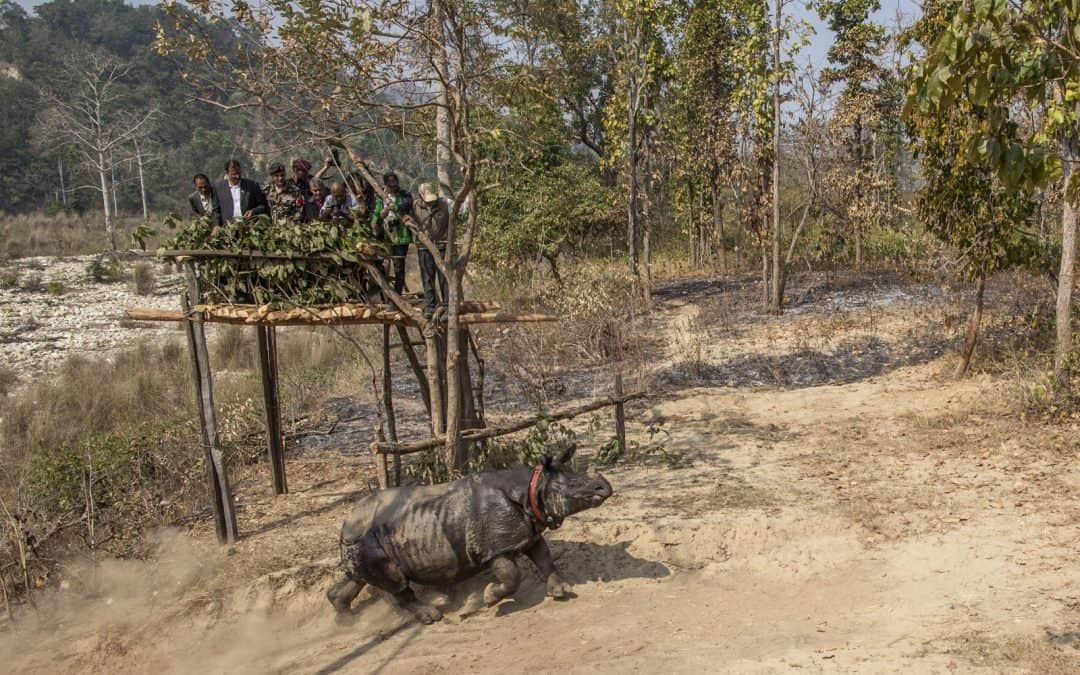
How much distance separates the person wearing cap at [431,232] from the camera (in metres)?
8.77

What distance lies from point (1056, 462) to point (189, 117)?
2086 inches

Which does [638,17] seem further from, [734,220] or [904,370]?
[734,220]

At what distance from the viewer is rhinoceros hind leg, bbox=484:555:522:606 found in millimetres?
7051

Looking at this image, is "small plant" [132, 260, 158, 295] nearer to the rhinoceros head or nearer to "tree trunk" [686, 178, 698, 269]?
"tree trunk" [686, 178, 698, 269]

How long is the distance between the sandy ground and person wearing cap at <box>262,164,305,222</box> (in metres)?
3.48

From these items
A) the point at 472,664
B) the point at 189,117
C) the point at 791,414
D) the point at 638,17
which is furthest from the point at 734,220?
the point at 189,117

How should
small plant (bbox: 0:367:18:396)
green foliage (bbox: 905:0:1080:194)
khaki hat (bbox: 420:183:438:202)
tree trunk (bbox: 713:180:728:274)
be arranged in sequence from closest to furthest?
1. green foliage (bbox: 905:0:1080:194)
2. khaki hat (bbox: 420:183:438:202)
3. small plant (bbox: 0:367:18:396)
4. tree trunk (bbox: 713:180:728:274)

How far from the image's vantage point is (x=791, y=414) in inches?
487

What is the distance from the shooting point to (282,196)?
9688 millimetres

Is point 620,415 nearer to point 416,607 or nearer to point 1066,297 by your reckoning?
point 416,607

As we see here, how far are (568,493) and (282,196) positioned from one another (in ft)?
16.8

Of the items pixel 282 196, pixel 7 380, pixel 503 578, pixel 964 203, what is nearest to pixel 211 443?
pixel 282 196

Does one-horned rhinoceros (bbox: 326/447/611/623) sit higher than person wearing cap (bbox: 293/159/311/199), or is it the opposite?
person wearing cap (bbox: 293/159/311/199)

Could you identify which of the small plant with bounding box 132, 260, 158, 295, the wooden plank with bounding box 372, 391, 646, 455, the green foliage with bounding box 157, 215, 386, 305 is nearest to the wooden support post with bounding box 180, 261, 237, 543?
the green foliage with bounding box 157, 215, 386, 305
